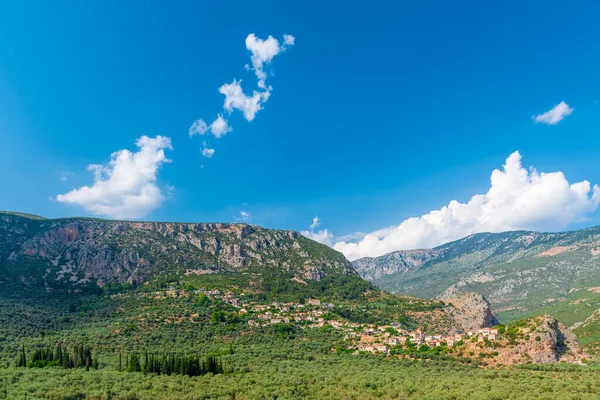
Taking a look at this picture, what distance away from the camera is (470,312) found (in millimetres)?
125875

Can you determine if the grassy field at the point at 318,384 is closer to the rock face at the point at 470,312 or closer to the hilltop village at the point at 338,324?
the hilltop village at the point at 338,324

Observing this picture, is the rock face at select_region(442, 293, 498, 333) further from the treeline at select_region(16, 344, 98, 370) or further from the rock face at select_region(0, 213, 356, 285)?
the treeline at select_region(16, 344, 98, 370)

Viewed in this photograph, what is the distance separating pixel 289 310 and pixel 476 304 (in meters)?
68.5

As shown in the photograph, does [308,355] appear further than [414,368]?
Yes

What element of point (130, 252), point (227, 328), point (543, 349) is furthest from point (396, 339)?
point (130, 252)

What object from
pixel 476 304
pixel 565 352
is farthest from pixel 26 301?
pixel 476 304

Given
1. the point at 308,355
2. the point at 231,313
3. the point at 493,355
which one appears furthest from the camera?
the point at 231,313

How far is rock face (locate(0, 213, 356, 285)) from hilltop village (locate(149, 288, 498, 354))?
3738 cm

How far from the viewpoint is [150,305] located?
114 meters

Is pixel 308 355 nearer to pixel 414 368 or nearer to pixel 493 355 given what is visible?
pixel 414 368

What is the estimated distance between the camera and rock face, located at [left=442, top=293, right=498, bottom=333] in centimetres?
11888

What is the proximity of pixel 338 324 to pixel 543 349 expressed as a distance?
5613 centimetres

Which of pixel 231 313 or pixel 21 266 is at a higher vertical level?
pixel 21 266

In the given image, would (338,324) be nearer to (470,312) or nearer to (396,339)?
(396,339)
